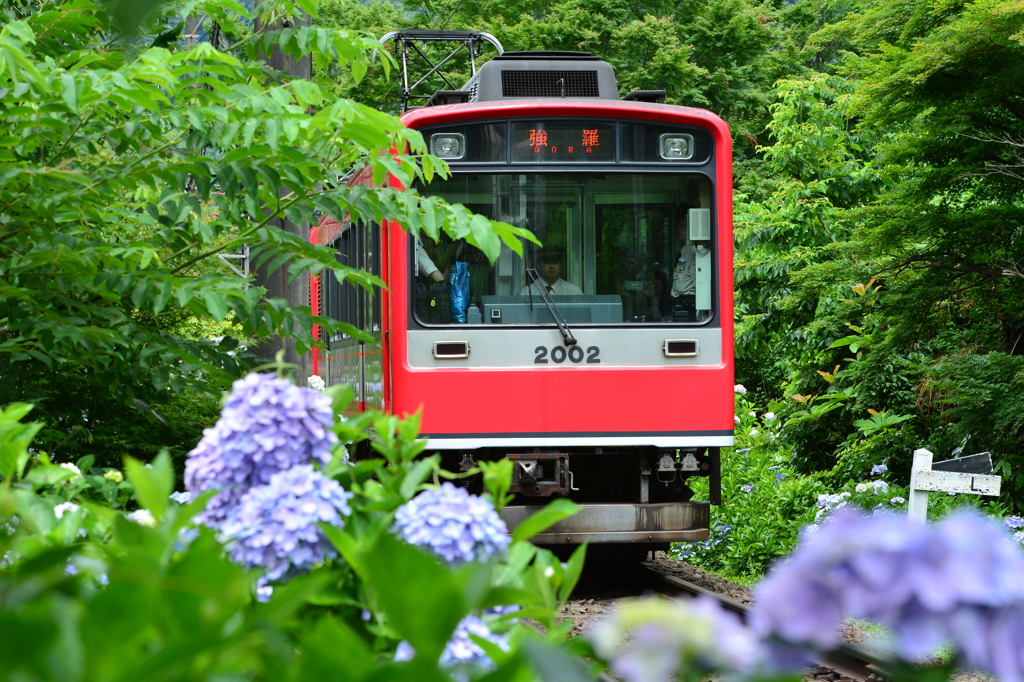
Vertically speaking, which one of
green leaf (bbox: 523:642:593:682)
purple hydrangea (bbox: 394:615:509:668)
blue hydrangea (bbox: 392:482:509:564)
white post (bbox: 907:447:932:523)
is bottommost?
white post (bbox: 907:447:932:523)

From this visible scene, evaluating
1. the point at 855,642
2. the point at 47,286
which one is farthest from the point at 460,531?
the point at 855,642

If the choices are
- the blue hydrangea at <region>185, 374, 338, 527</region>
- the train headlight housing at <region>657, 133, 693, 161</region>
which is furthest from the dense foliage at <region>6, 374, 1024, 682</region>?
the train headlight housing at <region>657, 133, 693, 161</region>

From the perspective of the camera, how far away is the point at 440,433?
709cm

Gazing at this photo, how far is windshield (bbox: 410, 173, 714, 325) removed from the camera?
7.20 meters

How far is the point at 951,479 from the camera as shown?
618 cm

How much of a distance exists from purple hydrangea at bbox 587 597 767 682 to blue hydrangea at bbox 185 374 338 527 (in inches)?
38.6

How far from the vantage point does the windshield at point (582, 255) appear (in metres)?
7.20

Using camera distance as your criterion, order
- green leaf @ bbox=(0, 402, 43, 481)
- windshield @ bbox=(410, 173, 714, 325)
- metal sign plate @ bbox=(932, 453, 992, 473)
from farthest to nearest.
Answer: windshield @ bbox=(410, 173, 714, 325), metal sign plate @ bbox=(932, 453, 992, 473), green leaf @ bbox=(0, 402, 43, 481)

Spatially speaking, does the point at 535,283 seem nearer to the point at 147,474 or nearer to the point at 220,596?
the point at 147,474

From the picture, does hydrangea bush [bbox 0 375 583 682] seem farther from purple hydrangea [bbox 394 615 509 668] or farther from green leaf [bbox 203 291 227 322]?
green leaf [bbox 203 291 227 322]

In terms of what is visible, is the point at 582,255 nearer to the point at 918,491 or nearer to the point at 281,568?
the point at 918,491

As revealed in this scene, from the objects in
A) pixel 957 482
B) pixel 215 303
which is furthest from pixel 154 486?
pixel 957 482

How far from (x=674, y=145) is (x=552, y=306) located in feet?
4.44

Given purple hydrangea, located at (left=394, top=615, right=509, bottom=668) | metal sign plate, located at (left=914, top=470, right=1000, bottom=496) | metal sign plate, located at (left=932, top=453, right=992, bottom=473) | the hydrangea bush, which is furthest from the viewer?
metal sign plate, located at (left=932, top=453, right=992, bottom=473)
